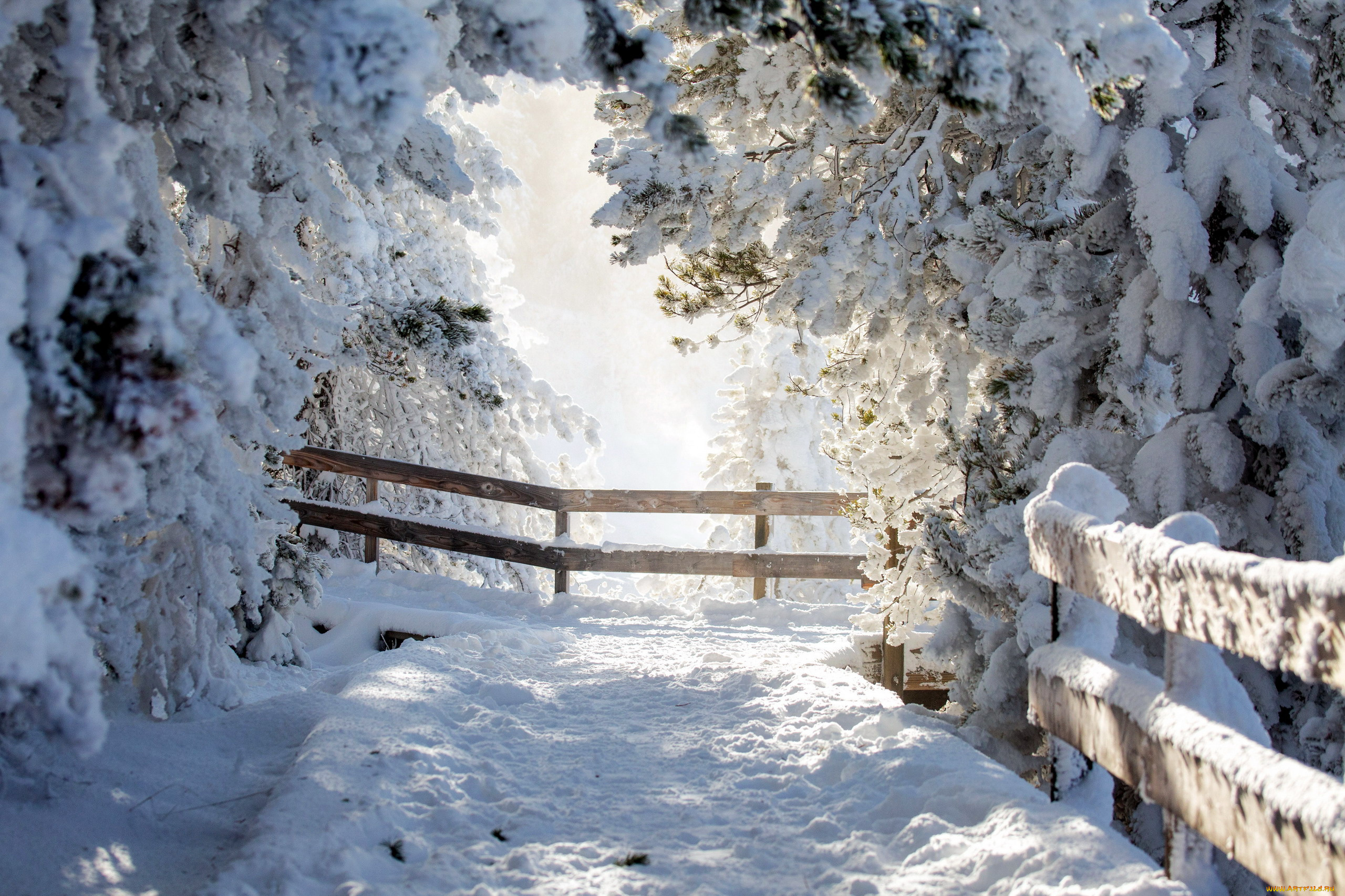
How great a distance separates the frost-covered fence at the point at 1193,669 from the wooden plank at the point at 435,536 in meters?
6.74

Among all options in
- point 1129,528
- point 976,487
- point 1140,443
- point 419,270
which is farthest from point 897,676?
point 419,270

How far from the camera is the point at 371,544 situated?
9.30 m

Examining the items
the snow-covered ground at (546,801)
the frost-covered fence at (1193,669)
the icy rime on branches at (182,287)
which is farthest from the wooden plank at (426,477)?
the frost-covered fence at (1193,669)

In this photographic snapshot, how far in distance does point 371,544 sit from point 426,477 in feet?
3.94

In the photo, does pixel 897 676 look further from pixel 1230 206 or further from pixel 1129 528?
pixel 1129 528

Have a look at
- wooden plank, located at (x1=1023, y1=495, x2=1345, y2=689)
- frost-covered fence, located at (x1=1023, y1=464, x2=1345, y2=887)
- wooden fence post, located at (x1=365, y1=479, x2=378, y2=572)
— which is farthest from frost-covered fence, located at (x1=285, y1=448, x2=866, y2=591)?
wooden plank, located at (x1=1023, y1=495, x2=1345, y2=689)

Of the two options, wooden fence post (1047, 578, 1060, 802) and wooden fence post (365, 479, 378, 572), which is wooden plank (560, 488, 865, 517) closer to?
wooden fence post (365, 479, 378, 572)

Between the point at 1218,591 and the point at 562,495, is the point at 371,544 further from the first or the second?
the point at 1218,591

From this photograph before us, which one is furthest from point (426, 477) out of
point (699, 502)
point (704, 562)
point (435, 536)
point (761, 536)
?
point (761, 536)

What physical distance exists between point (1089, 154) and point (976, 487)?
1.78m

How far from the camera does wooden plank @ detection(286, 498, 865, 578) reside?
29.1 ft

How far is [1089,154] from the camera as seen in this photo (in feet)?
12.4

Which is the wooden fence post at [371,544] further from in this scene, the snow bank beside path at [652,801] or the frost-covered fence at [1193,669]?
the frost-covered fence at [1193,669]

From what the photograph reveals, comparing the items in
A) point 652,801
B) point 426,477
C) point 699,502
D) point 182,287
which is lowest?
point 652,801
